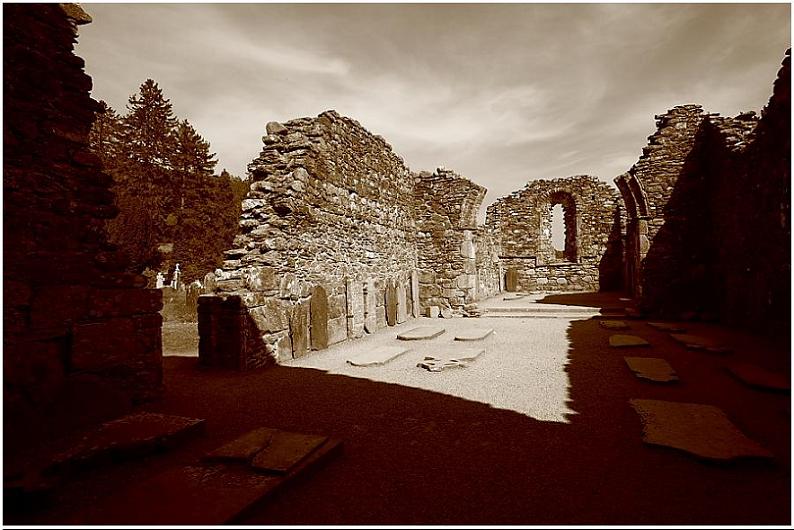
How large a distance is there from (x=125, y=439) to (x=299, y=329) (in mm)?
4013

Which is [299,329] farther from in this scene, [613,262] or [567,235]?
[567,235]

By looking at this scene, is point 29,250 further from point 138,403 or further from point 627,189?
point 627,189

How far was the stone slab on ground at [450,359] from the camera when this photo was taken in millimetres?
6105

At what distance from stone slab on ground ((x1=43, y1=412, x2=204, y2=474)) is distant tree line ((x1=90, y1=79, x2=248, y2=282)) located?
21.3 m

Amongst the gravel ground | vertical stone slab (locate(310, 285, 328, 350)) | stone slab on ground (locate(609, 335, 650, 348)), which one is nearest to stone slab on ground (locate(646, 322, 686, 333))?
stone slab on ground (locate(609, 335, 650, 348))

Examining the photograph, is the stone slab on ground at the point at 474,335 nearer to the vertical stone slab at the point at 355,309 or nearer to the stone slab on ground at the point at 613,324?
the vertical stone slab at the point at 355,309

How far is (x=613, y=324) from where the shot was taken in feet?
31.0

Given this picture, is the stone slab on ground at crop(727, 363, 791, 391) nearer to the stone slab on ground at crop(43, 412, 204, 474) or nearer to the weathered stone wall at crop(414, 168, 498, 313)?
the stone slab on ground at crop(43, 412, 204, 474)

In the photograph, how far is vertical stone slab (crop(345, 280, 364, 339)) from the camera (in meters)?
8.89

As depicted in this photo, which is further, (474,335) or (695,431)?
(474,335)

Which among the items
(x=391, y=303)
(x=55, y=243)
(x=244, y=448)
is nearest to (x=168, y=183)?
(x=391, y=303)

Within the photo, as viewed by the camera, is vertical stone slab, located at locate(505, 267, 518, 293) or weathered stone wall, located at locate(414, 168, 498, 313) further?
vertical stone slab, located at locate(505, 267, 518, 293)

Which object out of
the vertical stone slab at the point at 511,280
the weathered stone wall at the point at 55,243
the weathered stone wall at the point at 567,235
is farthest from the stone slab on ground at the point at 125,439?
the weathered stone wall at the point at 567,235

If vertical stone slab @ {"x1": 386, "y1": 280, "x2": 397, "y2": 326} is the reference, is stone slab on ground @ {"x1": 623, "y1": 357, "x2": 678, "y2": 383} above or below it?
below
